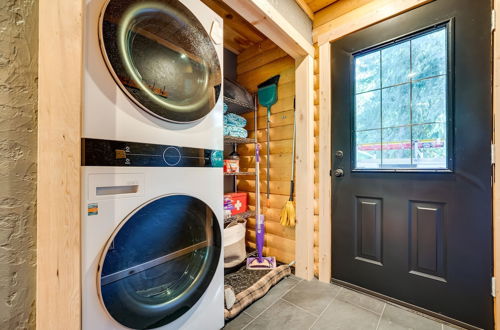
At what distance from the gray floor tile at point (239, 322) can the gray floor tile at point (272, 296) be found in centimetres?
4

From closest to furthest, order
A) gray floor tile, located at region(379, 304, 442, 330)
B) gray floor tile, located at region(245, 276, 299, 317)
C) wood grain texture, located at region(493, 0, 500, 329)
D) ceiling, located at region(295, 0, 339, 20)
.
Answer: wood grain texture, located at region(493, 0, 500, 329), gray floor tile, located at region(379, 304, 442, 330), gray floor tile, located at region(245, 276, 299, 317), ceiling, located at region(295, 0, 339, 20)

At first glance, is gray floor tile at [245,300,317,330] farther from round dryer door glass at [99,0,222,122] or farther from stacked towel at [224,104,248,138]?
stacked towel at [224,104,248,138]

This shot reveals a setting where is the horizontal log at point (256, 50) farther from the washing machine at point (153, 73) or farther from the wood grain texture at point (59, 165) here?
the wood grain texture at point (59, 165)

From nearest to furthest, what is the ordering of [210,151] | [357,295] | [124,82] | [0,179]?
[0,179] < [124,82] < [210,151] < [357,295]

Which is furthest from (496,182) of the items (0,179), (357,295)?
(0,179)

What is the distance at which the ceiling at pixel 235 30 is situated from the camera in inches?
67.1

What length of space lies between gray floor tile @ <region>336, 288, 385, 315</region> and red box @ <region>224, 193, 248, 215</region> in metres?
1.02

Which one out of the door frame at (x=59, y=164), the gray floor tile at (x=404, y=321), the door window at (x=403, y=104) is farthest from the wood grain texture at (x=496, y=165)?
the door frame at (x=59, y=164)

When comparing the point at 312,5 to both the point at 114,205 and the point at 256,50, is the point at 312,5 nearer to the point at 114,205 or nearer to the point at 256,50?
the point at 256,50

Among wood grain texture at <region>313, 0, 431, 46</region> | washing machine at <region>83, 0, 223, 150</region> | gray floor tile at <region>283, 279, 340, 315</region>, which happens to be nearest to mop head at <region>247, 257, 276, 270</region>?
gray floor tile at <region>283, 279, 340, 315</region>

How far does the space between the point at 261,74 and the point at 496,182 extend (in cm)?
184

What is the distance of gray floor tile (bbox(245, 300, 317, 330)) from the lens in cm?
121

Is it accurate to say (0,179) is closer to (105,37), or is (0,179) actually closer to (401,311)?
(105,37)

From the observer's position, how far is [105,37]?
27.0 inches
